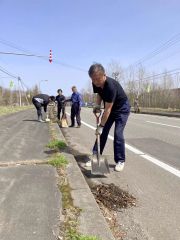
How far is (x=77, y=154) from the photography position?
8.83 meters

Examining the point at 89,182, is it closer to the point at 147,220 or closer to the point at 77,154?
the point at 147,220

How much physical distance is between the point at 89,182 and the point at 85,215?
72.8 inches

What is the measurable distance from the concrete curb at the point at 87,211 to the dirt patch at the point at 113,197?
174 millimetres

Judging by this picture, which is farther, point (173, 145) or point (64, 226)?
point (173, 145)

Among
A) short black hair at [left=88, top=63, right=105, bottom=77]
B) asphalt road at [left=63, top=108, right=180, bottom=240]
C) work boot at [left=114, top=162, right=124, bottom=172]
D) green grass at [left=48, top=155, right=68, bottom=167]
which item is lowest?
asphalt road at [left=63, top=108, right=180, bottom=240]

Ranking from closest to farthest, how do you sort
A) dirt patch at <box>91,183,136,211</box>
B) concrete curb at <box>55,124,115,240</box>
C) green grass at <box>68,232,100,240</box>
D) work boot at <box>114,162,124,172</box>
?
green grass at <box>68,232,100,240</box> < concrete curb at <box>55,124,115,240</box> < dirt patch at <box>91,183,136,211</box> < work boot at <box>114,162,124,172</box>

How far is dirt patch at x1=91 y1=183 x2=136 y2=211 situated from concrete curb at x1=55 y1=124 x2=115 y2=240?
0.17 metres

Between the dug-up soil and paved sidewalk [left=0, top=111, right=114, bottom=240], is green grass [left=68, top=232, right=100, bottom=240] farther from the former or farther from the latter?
the dug-up soil

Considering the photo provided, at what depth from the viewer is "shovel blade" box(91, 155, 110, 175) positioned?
21.0 feet

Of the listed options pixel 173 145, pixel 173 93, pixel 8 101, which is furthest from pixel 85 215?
pixel 8 101

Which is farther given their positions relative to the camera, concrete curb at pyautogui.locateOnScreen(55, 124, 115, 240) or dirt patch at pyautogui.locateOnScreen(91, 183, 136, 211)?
dirt patch at pyautogui.locateOnScreen(91, 183, 136, 211)

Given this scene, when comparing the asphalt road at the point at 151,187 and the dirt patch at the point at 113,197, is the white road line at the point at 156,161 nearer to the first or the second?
the asphalt road at the point at 151,187

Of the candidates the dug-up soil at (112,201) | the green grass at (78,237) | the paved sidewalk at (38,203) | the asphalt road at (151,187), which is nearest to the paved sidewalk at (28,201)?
the paved sidewalk at (38,203)

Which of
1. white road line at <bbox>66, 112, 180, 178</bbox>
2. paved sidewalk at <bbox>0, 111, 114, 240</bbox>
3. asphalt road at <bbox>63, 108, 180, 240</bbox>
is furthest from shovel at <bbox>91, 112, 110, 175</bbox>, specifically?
white road line at <bbox>66, 112, 180, 178</bbox>
